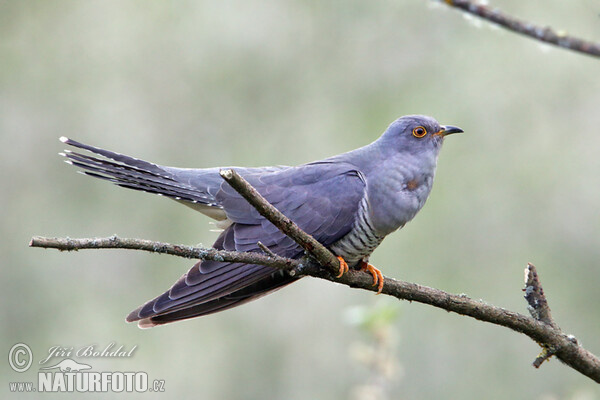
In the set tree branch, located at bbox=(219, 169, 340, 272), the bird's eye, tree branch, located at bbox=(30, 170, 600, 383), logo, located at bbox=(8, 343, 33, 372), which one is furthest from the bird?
logo, located at bbox=(8, 343, 33, 372)

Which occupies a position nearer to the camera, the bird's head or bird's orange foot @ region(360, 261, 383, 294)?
bird's orange foot @ region(360, 261, 383, 294)

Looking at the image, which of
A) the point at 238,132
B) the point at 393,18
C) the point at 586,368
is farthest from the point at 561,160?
the point at 586,368

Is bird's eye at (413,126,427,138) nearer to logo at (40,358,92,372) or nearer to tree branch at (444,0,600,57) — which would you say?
tree branch at (444,0,600,57)

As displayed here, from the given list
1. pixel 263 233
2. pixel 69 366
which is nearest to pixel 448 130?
pixel 263 233

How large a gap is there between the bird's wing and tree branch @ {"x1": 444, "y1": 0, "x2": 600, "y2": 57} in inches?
60.1

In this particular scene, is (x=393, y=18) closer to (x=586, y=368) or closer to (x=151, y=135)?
→ (x=151, y=135)

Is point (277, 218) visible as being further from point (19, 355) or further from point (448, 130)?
point (19, 355)

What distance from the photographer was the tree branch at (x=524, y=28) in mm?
1777

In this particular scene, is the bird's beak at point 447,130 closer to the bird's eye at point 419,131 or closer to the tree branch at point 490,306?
the bird's eye at point 419,131

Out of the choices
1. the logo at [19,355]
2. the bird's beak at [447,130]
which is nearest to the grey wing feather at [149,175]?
the bird's beak at [447,130]

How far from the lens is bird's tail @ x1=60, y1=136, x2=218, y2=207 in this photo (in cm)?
324

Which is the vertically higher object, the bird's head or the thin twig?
the bird's head

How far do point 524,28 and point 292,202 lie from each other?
1795 millimetres

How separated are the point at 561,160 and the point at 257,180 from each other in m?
3.91
